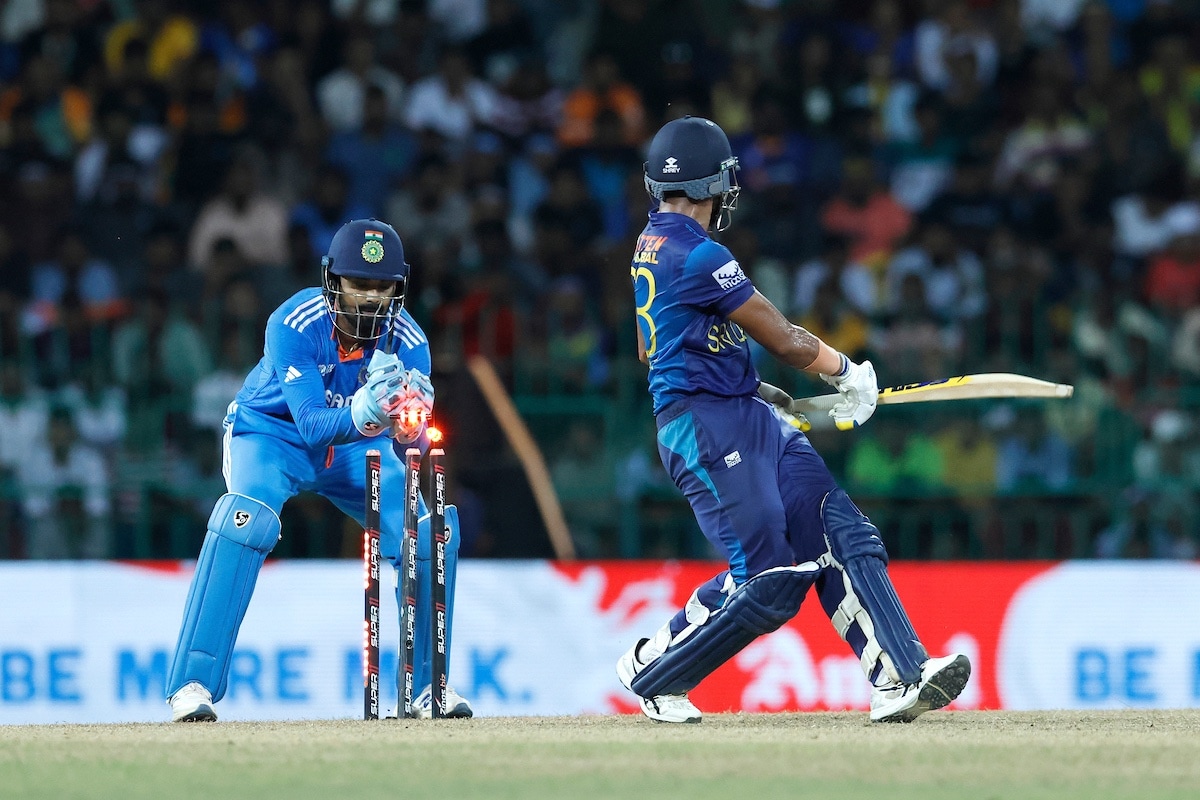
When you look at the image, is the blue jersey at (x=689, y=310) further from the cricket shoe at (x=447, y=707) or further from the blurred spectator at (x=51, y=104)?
the blurred spectator at (x=51, y=104)

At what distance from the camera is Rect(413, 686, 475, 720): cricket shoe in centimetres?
758

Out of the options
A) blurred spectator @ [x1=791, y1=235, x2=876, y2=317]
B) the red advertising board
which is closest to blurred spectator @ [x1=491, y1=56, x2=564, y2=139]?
blurred spectator @ [x1=791, y1=235, x2=876, y2=317]

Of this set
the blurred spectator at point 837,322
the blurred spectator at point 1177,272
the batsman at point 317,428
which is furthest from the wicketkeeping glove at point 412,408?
the blurred spectator at point 1177,272

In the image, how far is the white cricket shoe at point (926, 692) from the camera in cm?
675

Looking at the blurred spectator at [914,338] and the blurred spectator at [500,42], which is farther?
the blurred spectator at [500,42]

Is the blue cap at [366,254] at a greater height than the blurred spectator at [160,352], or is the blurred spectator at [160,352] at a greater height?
the blue cap at [366,254]

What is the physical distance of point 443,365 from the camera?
11078 mm

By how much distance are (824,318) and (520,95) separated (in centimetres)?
345

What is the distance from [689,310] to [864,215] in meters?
7.19

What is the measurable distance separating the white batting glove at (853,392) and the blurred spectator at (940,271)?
5865 mm

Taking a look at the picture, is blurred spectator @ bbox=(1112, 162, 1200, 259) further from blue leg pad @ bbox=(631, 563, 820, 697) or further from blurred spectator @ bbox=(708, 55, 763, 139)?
blue leg pad @ bbox=(631, 563, 820, 697)

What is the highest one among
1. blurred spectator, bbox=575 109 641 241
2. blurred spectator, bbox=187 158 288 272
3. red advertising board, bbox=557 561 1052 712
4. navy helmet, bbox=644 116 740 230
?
blurred spectator, bbox=575 109 641 241

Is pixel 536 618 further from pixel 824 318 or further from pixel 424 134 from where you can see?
pixel 424 134

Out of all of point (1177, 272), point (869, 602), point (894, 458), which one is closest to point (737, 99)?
point (1177, 272)
